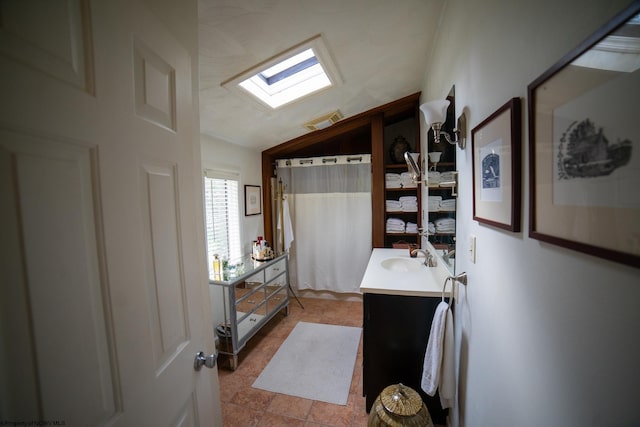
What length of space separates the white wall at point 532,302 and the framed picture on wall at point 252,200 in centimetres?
Answer: 244

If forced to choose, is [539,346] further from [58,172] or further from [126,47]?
[126,47]

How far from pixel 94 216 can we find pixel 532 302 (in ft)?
3.43

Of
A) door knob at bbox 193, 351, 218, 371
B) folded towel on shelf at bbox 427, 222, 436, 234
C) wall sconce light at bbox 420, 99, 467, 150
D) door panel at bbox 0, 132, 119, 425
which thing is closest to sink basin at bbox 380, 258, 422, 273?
folded towel on shelf at bbox 427, 222, 436, 234

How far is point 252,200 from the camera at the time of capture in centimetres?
317

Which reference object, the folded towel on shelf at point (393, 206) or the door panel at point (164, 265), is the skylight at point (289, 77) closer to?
the door panel at point (164, 265)

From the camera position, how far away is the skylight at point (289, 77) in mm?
1669

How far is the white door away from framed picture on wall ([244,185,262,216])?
7.48ft

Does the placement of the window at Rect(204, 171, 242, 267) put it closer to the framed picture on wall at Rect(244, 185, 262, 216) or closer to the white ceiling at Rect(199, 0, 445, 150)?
the framed picture on wall at Rect(244, 185, 262, 216)

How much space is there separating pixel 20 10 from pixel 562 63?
96 centimetres

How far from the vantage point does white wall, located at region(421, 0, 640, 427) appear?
1.37 feet

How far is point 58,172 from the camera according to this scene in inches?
16.9

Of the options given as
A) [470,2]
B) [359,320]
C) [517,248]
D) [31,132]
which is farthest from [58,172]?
[359,320]

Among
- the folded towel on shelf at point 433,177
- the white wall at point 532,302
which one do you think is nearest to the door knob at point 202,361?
the white wall at point 532,302

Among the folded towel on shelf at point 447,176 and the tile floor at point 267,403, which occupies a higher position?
the folded towel on shelf at point 447,176
